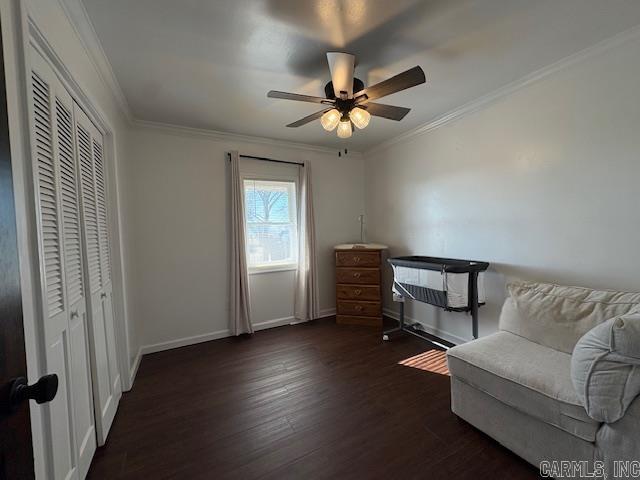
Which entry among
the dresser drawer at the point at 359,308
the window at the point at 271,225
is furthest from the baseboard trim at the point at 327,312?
the window at the point at 271,225

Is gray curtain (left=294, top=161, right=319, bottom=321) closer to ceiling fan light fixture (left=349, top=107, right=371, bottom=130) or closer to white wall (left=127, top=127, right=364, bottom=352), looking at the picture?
white wall (left=127, top=127, right=364, bottom=352)

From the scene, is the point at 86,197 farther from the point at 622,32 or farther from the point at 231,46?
the point at 622,32

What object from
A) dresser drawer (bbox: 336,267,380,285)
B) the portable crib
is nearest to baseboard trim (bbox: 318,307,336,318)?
dresser drawer (bbox: 336,267,380,285)

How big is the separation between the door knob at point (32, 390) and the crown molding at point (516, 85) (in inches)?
127

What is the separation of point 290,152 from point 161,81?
1773 millimetres

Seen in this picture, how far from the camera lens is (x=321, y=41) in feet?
5.63

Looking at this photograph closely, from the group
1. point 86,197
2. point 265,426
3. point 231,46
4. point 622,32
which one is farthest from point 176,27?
point 622,32

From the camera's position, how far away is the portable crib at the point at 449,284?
2.46 m

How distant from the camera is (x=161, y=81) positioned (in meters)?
2.13

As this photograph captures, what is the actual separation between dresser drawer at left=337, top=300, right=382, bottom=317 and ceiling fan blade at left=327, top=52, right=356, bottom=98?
2.52 meters

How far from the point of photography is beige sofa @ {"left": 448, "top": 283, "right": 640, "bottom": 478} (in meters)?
1.24

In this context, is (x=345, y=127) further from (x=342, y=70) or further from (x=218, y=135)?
(x=218, y=135)

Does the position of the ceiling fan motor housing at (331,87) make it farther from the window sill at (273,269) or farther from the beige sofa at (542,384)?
the window sill at (273,269)

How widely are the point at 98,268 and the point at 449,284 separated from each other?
276cm
